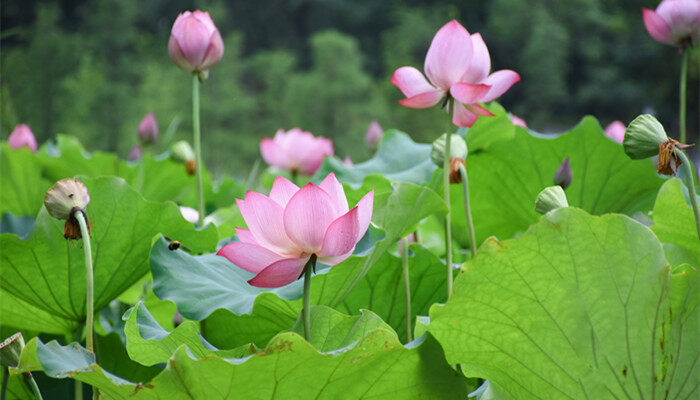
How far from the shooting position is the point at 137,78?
11047 mm

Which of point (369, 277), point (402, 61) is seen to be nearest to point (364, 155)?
point (402, 61)

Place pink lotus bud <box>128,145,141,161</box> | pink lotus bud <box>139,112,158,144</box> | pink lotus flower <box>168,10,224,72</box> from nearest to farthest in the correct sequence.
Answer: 1. pink lotus flower <box>168,10,224,72</box>
2. pink lotus bud <box>139,112,158,144</box>
3. pink lotus bud <box>128,145,141,161</box>

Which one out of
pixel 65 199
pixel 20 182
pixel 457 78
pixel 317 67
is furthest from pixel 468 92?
pixel 317 67

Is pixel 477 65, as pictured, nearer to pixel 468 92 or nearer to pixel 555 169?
pixel 468 92

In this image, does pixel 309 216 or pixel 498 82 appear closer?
pixel 309 216

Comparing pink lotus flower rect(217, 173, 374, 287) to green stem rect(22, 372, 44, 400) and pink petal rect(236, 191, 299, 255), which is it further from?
green stem rect(22, 372, 44, 400)

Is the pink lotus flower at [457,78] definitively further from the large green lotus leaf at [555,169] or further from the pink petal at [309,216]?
the large green lotus leaf at [555,169]

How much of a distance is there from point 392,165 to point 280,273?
450mm

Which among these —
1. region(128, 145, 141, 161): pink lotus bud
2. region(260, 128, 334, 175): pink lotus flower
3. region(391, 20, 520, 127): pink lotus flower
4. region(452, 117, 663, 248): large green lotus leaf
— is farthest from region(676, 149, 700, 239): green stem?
region(128, 145, 141, 161): pink lotus bud

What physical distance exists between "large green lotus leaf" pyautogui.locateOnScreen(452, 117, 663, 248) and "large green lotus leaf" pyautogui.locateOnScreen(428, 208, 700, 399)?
1.10 feet

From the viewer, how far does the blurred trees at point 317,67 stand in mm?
8797

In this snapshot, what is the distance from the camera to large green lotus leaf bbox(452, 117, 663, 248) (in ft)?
2.18

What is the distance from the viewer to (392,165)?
789 mm

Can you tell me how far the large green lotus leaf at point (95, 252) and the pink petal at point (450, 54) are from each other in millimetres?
227
